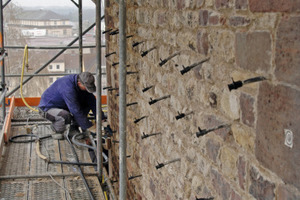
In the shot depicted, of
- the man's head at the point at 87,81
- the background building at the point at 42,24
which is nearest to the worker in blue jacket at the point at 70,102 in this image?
the man's head at the point at 87,81

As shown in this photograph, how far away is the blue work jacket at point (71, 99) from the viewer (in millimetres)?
6160

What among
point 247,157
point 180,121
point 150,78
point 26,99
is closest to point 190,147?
point 180,121

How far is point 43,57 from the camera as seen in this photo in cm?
2350

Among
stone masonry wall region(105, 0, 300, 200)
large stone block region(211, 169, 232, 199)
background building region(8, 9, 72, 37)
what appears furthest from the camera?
background building region(8, 9, 72, 37)

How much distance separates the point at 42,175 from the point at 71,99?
1391 mm

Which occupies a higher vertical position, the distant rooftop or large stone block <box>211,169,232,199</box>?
the distant rooftop

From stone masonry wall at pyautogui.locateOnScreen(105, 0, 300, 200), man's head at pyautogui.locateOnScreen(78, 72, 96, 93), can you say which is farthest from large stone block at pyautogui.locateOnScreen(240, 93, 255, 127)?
man's head at pyautogui.locateOnScreen(78, 72, 96, 93)

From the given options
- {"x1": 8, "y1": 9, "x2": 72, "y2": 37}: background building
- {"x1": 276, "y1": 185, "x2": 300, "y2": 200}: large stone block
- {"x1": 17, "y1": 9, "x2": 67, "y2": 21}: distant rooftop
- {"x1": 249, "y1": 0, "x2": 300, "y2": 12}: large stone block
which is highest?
{"x1": 17, "y1": 9, "x2": 67, "y2": 21}: distant rooftop

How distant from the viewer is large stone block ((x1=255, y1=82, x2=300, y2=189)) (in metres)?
1.63

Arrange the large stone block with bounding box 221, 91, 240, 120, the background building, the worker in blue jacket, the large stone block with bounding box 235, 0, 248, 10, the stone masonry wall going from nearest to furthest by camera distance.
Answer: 1. the stone masonry wall
2. the large stone block with bounding box 235, 0, 248, 10
3. the large stone block with bounding box 221, 91, 240, 120
4. the worker in blue jacket
5. the background building

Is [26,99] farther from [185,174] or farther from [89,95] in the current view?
[185,174]

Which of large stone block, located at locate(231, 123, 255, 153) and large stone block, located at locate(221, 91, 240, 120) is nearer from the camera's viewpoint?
large stone block, located at locate(231, 123, 255, 153)

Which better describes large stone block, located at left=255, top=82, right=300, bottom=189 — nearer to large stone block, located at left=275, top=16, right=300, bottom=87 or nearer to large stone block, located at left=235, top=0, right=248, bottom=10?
large stone block, located at left=275, top=16, right=300, bottom=87

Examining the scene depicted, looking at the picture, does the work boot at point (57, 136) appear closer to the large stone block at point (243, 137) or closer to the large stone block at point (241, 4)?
the large stone block at point (243, 137)
